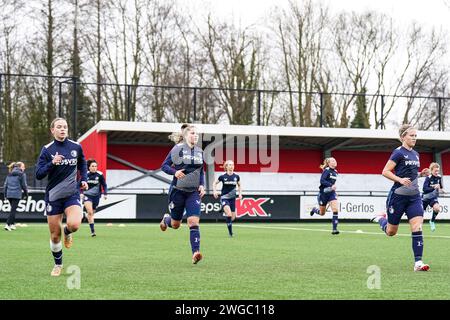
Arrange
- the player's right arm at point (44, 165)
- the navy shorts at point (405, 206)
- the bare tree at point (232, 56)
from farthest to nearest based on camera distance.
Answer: the bare tree at point (232, 56) → the navy shorts at point (405, 206) → the player's right arm at point (44, 165)

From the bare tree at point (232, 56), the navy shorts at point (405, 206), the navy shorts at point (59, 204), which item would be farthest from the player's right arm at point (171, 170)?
the bare tree at point (232, 56)

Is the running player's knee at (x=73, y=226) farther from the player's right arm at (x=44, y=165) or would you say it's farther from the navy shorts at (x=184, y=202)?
the navy shorts at (x=184, y=202)

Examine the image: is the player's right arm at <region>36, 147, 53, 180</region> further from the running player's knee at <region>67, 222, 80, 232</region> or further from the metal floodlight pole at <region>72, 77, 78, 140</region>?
the metal floodlight pole at <region>72, 77, 78, 140</region>

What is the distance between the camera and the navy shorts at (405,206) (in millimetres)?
11578

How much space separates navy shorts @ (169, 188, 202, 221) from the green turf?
789 mm

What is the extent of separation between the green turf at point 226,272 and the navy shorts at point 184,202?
2.59 ft

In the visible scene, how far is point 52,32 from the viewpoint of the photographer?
146 ft

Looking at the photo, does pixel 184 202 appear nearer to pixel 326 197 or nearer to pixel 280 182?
pixel 326 197

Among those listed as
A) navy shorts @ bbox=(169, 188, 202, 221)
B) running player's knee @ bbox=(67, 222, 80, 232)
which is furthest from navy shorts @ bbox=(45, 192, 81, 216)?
navy shorts @ bbox=(169, 188, 202, 221)

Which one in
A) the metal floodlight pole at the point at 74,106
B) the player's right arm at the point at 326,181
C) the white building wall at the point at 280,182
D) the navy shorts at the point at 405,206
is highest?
the metal floodlight pole at the point at 74,106

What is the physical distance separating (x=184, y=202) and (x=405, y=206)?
347cm

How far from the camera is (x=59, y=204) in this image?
10695 millimetres
